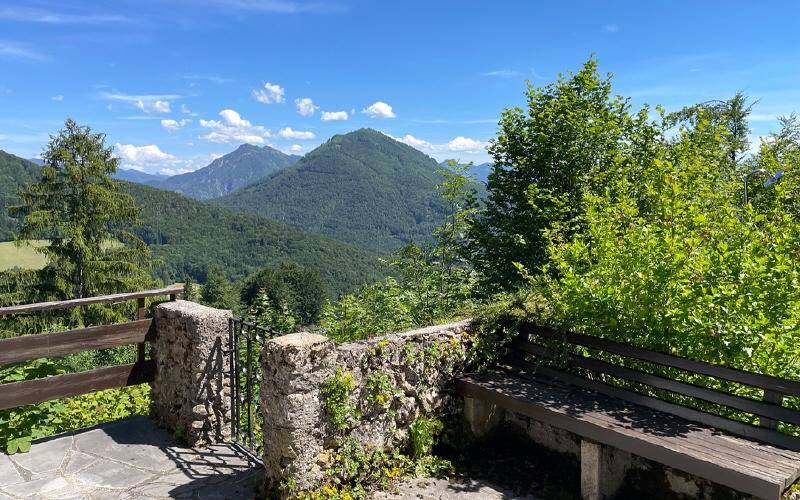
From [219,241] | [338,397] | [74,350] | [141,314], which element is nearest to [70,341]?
[74,350]

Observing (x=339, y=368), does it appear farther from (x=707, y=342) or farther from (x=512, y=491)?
(x=707, y=342)

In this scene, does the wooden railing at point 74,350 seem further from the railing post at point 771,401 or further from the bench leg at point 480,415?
the railing post at point 771,401

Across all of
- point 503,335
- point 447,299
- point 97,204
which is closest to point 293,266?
point 97,204

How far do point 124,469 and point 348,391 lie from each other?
223 centimetres

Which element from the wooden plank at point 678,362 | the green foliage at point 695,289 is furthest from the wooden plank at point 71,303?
the green foliage at point 695,289

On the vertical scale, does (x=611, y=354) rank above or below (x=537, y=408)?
above

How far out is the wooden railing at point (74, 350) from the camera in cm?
488

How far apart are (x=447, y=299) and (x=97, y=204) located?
2137 centimetres

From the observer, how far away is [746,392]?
4531 mm

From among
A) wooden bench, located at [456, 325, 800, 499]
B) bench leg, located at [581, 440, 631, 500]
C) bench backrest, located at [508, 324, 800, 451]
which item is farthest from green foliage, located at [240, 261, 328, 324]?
bench leg, located at [581, 440, 631, 500]

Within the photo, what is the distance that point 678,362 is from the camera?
14.0 ft

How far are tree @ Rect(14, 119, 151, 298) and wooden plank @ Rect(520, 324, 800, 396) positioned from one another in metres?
23.6

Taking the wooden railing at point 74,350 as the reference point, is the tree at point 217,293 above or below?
below

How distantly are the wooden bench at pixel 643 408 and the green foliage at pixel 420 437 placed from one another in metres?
0.53
